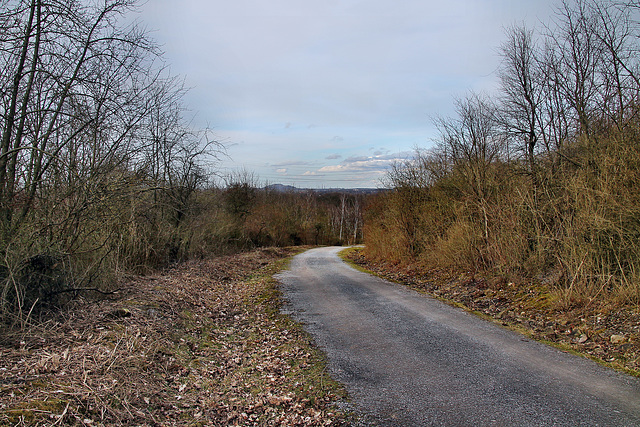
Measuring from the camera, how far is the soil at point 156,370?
11.5 feet

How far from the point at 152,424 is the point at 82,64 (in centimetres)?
647

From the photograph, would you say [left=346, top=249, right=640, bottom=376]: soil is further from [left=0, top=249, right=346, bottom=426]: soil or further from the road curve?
[left=0, top=249, right=346, bottom=426]: soil

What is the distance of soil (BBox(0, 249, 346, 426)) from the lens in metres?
3.49

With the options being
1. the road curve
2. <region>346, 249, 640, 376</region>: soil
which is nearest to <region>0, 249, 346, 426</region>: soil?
the road curve

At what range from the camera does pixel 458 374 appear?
490 cm

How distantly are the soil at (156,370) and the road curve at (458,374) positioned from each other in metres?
0.52

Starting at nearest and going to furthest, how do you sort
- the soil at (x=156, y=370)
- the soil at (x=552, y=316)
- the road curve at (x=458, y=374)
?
the soil at (x=156, y=370) < the road curve at (x=458, y=374) < the soil at (x=552, y=316)

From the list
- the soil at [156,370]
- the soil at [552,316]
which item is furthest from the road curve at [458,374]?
the soil at [156,370]

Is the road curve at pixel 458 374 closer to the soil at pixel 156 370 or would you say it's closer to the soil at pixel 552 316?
the soil at pixel 552 316

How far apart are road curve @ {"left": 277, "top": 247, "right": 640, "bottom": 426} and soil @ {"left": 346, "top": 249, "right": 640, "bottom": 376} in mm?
413

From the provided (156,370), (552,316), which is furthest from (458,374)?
(156,370)

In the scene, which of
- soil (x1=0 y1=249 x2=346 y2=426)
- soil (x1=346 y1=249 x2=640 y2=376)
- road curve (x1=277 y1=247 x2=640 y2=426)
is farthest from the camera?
soil (x1=346 y1=249 x2=640 y2=376)

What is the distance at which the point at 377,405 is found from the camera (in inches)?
163

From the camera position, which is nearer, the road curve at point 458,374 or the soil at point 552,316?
the road curve at point 458,374
